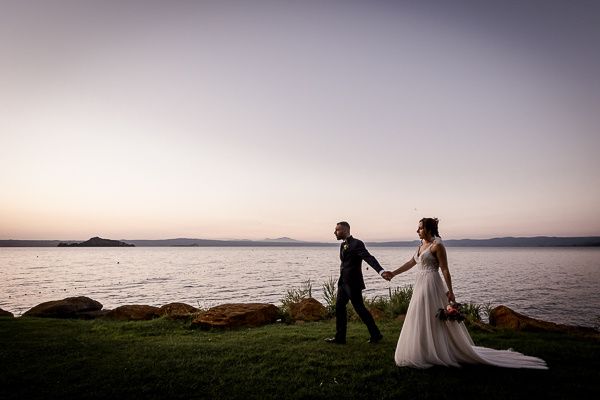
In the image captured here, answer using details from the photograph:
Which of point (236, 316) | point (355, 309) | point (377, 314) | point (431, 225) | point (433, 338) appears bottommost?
point (377, 314)

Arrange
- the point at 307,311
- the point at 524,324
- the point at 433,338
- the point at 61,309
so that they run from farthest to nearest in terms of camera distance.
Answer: the point at 61,309 < the point at 307,311 < the point at 524,324 < the point at 433,338

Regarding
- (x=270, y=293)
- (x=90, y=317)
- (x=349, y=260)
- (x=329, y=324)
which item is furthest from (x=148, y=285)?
(x=349, y=260)

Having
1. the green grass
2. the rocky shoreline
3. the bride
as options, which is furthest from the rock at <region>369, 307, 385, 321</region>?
the bride

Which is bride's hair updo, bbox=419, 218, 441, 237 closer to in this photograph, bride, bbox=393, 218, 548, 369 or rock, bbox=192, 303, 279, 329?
bride, bbox=393, 218, 548, 369

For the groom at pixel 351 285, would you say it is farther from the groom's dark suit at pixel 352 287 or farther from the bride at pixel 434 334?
the bride at pixel 434 334

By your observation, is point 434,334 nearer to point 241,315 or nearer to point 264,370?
point 264,370

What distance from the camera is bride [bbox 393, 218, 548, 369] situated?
6.83m

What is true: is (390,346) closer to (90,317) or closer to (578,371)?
(578,371)

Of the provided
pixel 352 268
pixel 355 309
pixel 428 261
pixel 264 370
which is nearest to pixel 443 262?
pixel 428 261

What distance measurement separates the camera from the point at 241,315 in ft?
41.5

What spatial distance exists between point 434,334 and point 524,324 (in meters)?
6.51

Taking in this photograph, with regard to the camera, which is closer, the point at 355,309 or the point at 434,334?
the point at 434,334

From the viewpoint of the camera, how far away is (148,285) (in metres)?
36.6

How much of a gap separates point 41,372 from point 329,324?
8.47 metres
